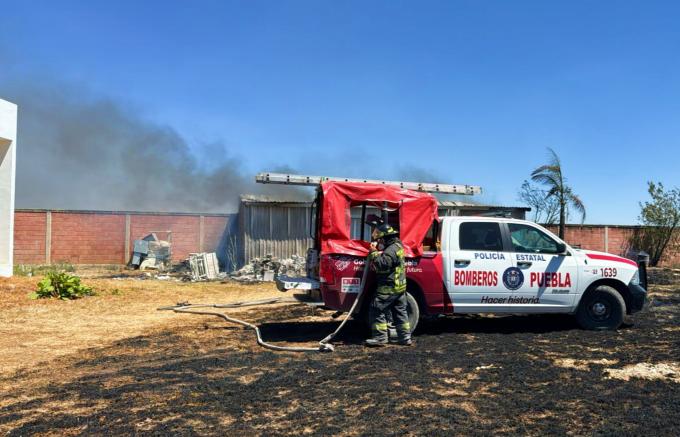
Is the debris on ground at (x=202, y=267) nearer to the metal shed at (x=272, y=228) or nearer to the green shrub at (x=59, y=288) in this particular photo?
the metal shed at (x=272, y=228)

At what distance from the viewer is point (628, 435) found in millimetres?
3926

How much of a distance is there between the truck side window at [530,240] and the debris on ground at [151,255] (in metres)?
17.1

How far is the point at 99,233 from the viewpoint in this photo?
22.3 m

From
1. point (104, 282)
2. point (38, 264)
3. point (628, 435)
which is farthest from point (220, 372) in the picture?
point (38, 264)

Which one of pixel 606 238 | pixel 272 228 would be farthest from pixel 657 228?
pixel 272 228

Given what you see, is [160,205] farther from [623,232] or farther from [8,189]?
[623,232]

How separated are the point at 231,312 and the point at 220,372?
5.13 meters

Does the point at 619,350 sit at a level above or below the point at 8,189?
below

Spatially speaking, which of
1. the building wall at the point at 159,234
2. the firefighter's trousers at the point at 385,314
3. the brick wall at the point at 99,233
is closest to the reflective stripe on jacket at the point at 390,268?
the firefighter's trousers at the point at 385,314

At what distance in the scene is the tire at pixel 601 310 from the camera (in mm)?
8055

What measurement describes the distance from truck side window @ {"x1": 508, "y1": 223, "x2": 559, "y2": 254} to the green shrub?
10.1m

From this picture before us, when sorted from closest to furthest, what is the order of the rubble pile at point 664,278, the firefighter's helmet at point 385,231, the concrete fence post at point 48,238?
the firefighter's helmet at point 385,231 < the rubble pile at point 664,278 < the concrete fence post at point 48,238

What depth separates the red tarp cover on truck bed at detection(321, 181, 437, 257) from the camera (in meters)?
7.49

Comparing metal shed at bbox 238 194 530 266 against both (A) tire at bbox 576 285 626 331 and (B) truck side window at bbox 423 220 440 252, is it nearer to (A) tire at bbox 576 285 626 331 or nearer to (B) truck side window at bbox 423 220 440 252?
(B) truck side window at bbox 423 220 440 252
